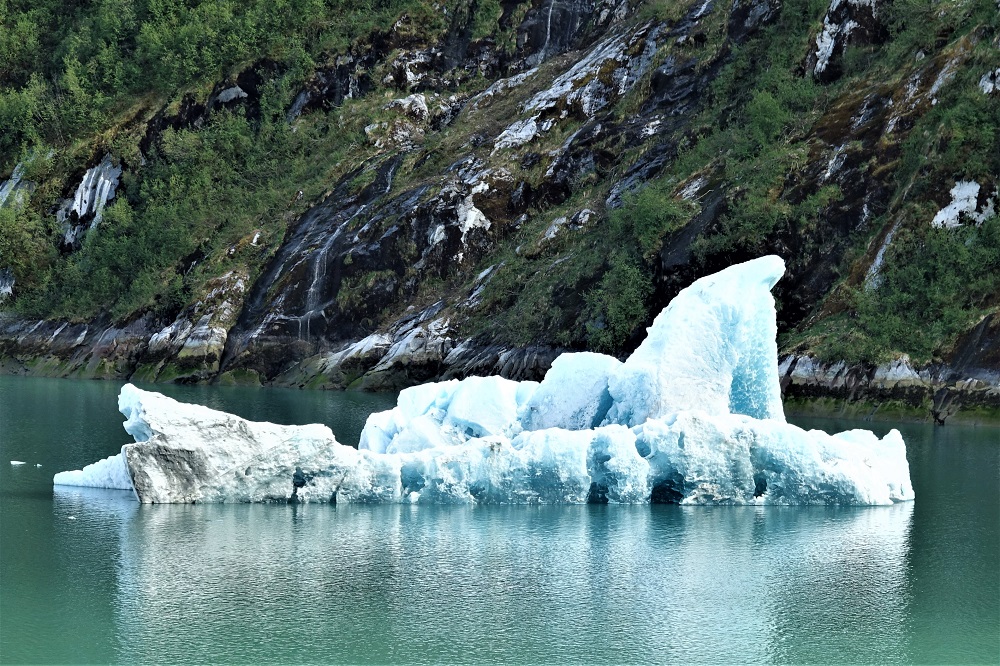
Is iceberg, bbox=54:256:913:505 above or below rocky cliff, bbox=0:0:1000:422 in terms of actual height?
below

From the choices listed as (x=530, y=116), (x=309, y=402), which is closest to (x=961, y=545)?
(x=309, y=402)

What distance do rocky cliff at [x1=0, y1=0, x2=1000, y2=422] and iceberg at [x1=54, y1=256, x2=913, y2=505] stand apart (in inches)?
801

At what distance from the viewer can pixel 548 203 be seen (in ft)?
240

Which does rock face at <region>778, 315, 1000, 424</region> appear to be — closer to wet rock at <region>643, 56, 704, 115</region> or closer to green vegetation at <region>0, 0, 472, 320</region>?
wet rock at <region>643, 56, 704, 115</region>

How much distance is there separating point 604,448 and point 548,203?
49.2 meters

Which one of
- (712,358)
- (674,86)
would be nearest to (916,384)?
(712,358)

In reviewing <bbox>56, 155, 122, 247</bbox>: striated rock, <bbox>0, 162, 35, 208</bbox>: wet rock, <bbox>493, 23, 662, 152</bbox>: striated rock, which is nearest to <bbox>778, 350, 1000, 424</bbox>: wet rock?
<bbox>493, 23, 662, 152</bbox>: striated rock

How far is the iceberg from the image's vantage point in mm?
24125

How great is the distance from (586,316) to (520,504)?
34824 millimetres

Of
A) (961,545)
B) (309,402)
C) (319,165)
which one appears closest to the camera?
(961,545)

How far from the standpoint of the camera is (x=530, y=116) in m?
76.4

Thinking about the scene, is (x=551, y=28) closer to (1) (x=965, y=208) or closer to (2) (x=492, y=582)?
(1) (x=965, y=208)

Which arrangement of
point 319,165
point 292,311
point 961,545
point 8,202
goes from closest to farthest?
1. point 961,545
2. point 292,311
3. point 319,165
4. point 8,202

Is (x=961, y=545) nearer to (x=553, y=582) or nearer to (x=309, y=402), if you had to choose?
(x=553, y=582)
